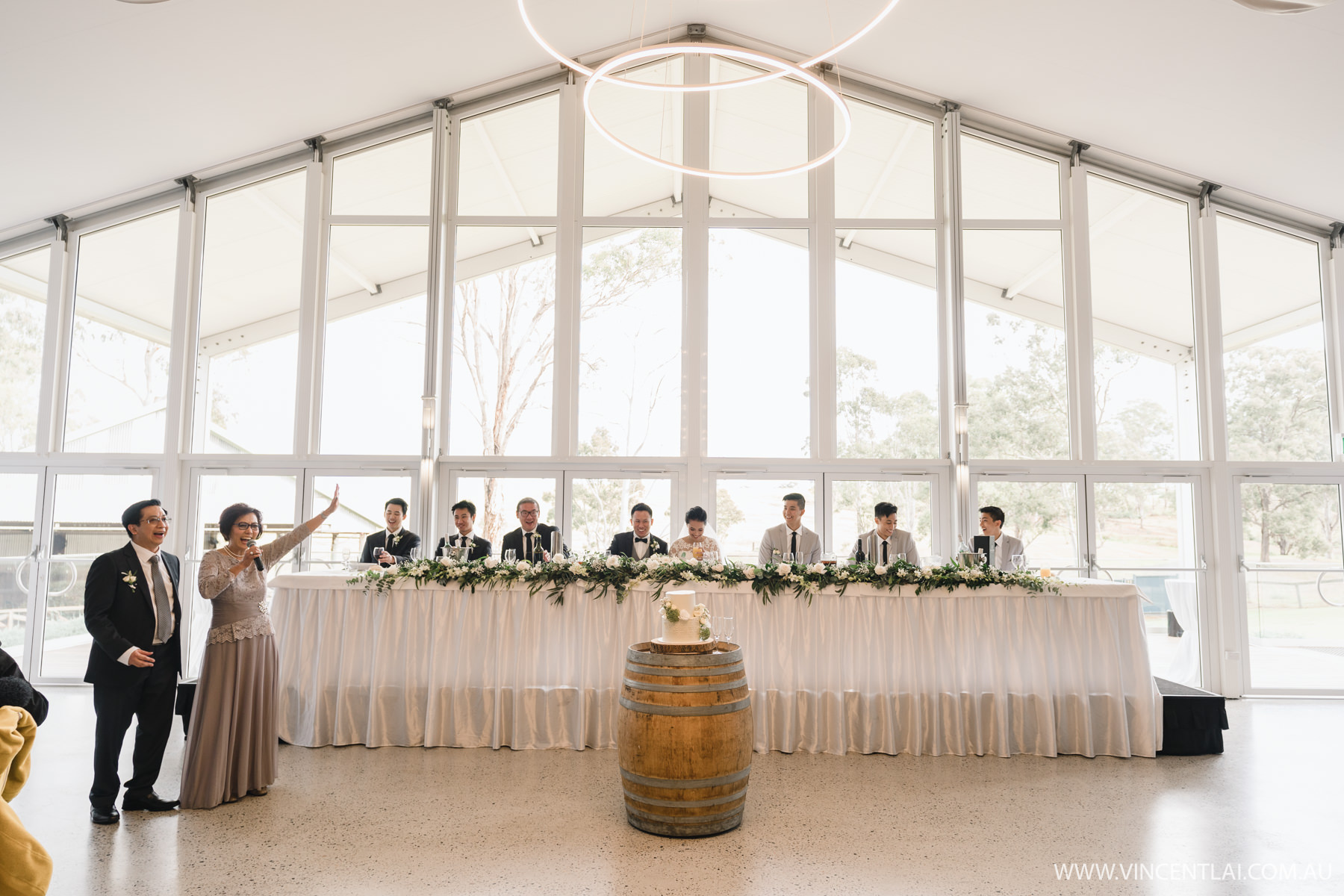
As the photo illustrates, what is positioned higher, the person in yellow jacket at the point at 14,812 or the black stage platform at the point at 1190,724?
the person in yellow jacket at the point at 14,812

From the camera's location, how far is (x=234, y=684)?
4113 mm

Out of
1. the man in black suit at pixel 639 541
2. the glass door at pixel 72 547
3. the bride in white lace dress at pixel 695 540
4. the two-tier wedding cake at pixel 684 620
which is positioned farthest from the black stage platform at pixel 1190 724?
the glass door at pixel 72 547


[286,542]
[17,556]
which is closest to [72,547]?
[17,556]

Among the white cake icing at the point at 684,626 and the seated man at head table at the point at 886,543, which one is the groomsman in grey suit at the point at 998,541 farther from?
the white cake icing at the point at 684,626

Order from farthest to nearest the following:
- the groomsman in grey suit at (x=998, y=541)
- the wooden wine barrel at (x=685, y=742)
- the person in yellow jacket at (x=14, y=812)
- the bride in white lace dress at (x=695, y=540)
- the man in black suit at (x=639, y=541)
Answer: the man in black suit at (x=639, y=541), the groomsman in grey suit at (x=998, y=541), the bride in white lace dress at (x=695, y=540), the wooden wine barrel at (x=685, y=742), the person in yellow jacket at (x=14, y=812)

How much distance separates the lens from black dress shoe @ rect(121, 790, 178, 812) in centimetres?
404

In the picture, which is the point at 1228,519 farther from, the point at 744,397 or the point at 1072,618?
the point at 744,397

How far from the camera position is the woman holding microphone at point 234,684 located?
4.07 metres

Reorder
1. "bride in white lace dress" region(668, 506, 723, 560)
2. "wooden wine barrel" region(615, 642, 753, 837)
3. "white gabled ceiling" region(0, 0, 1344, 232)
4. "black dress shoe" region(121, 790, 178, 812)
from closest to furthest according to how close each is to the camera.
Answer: "wooden wine barrel" region(615, 642, 753, 837), "black dress shoe" region(121, 790, 178, 812), "white gabled ceiling" region(0, 0, 1344, 232), "bride in white lace dress" region(668, 506, 723, 560)

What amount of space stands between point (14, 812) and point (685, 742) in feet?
7.65

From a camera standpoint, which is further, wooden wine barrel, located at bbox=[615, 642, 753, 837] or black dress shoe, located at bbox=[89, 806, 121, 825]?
black dress shoe, located at bbox=[89, 806, 121, 825]

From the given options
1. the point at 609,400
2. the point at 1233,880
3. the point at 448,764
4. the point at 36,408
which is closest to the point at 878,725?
the point at 1233,880

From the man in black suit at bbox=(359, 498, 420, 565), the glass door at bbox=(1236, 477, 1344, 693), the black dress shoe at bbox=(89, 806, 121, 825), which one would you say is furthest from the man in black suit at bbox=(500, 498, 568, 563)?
the glass door at bbox=(1236, 477, 1344, 693)

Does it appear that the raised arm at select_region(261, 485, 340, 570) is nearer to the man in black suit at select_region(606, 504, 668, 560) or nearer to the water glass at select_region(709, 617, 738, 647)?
the water glass at select_region(709, 617, 738, 647)
